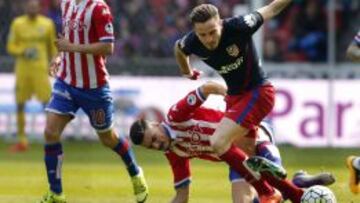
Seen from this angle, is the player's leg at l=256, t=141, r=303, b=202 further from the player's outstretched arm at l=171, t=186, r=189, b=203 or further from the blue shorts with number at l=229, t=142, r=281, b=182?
the player's outstretched arm at l=171, t=186, r=189, b=203

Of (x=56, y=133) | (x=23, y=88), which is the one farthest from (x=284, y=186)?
(x=23, y=88)

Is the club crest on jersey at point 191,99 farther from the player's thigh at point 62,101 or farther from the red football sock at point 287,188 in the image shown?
the player's thigh at point 62,101

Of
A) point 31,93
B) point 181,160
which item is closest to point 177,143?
point 181,160

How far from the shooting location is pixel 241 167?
11.7 meters

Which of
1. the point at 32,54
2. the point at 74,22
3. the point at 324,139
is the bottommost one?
the point at 324,139

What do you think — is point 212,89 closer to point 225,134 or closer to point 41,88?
point 225,134

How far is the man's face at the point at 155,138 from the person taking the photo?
12.1 m

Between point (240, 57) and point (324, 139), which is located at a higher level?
point (240, 57)

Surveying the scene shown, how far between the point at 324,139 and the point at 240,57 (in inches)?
399

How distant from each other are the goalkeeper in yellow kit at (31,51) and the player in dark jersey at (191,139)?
9063mm

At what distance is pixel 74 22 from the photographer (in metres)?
13.3

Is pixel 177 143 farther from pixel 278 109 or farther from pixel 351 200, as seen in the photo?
pixel 278 109

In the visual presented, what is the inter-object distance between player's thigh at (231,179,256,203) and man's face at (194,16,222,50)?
1247mm

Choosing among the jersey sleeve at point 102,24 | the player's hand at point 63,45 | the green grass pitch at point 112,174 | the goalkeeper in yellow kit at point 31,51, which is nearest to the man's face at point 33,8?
the goalkeeper in yellow kit at point 31,51
